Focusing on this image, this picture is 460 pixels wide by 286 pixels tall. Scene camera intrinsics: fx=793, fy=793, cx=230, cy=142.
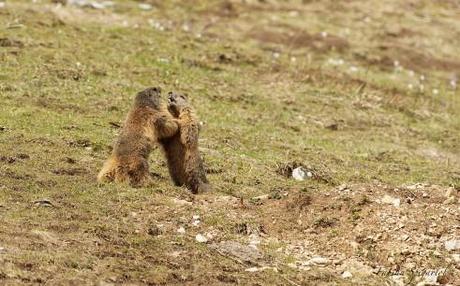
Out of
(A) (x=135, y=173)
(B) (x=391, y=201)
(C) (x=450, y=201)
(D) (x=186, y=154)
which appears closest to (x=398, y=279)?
(B) (x=391, y=201)

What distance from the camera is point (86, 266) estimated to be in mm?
8711

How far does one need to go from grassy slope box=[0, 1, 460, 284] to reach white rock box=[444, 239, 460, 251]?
2165 mm

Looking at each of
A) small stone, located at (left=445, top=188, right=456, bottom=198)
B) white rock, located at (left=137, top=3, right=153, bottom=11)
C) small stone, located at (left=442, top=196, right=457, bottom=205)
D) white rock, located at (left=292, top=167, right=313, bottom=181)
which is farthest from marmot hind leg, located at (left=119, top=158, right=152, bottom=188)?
white rock, located at (left=137, top=3, right=153, bottom=11)

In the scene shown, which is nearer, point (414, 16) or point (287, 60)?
point (287, 60)

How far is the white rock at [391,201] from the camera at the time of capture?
11.0 meters

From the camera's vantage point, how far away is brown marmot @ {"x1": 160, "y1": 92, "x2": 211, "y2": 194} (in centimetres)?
1202

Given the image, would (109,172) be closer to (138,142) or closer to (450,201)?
(138,142)

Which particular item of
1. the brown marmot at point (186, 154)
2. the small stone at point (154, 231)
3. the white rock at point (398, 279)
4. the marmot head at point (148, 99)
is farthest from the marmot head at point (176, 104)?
the white rock at point (398, 279)

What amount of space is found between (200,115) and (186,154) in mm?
7439

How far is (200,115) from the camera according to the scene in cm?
1944

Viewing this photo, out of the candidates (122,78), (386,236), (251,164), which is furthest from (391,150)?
(386,236)

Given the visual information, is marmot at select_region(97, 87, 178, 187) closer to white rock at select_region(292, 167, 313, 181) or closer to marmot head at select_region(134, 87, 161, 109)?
marmot head at select_region(134, 87, 161, 109)

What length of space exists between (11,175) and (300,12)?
27.2 meters

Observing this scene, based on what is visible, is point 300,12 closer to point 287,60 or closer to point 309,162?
point 287,60
